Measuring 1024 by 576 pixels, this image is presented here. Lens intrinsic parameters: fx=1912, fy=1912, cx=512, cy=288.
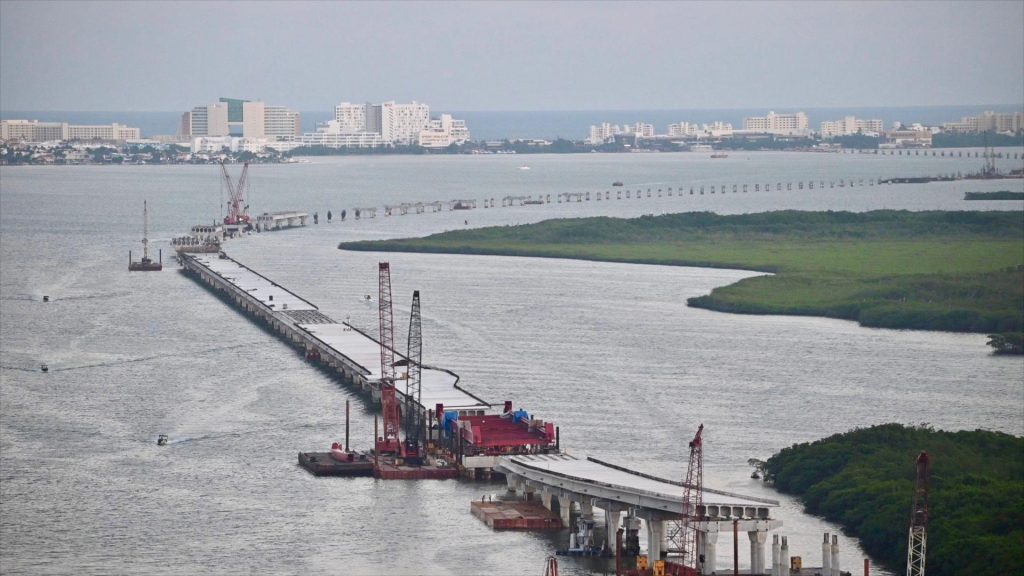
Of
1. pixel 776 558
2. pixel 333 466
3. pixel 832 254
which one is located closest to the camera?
pixel 776 558

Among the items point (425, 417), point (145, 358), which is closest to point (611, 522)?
point (425, 417)

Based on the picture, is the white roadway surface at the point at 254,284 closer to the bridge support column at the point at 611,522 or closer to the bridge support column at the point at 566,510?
the bridge support column at the point at 566,510

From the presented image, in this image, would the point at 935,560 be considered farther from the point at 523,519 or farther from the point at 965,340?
the point at 965,340

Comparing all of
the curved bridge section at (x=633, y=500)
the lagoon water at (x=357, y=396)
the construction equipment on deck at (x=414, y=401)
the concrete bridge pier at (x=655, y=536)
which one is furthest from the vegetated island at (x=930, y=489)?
the construction equipment on deck at (x=414, y=401)

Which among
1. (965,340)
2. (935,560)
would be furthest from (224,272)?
(935,560)

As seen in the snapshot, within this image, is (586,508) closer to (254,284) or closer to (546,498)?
(546,498)

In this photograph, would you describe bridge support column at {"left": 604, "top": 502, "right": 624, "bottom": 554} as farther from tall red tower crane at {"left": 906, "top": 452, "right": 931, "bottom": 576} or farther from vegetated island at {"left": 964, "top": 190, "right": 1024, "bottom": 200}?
vegetated island at {"left": 964, "top": 190, "right": 1024, "bottom": 200}

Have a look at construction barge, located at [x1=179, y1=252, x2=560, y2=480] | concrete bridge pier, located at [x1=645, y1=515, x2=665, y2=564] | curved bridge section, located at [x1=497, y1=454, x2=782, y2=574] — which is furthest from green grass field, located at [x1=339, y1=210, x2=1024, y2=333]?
concrete bridge pier, located at [x1=645, y1=515, x2=665, y2=564]
